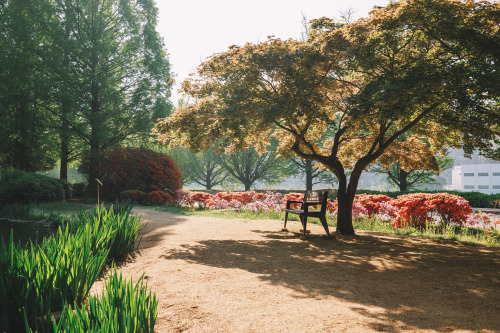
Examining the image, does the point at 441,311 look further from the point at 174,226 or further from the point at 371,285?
the point at 174,226

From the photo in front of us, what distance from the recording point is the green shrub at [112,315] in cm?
170

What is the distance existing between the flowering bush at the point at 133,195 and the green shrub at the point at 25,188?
8.50ft

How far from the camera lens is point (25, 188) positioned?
10883 mm

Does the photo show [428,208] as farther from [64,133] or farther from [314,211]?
[64,133]

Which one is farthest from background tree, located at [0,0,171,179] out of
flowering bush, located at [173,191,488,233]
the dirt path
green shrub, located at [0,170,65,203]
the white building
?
the white building

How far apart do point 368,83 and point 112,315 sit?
18.8 feet

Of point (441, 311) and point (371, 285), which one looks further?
point (371, 285)

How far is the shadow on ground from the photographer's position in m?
2.82

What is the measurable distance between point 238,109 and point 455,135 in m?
5.08

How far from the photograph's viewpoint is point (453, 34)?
5133mm

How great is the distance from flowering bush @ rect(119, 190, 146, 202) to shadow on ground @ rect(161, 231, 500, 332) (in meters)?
8.55

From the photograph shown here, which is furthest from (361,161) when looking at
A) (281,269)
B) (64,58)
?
(64,58)

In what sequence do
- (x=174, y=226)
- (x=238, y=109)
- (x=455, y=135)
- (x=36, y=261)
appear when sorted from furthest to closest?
(x=174, y=226)
(x=455, y=135)
(x=238, y=109)
(x=36, y=261)

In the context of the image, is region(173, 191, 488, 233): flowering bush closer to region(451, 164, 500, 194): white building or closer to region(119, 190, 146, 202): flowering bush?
region(119, 190, 146, 202): flowering bush
